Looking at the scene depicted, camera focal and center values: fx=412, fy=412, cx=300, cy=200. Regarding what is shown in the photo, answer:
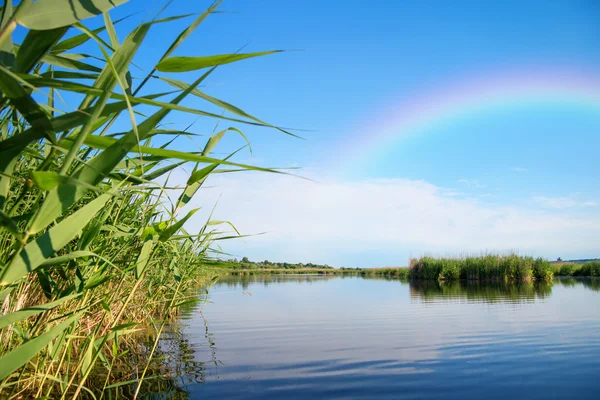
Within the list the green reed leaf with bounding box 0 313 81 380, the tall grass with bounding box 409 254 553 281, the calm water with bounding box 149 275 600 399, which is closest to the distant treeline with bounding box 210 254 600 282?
the tall grass with bounding box 409 254 553 281

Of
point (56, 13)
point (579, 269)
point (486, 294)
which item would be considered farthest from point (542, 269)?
point (56, 13)

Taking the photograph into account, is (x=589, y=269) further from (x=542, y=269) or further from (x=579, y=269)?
(x=542, y=269)

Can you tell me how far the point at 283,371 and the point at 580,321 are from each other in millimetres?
6470

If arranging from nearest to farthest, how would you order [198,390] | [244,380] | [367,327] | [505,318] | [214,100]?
[214,100] → [198,390] → [244,380] → [367,327] → [505,318]

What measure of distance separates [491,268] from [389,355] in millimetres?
20546

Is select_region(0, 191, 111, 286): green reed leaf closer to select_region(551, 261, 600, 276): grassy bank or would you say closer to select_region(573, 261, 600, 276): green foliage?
select_region(551, 261, 600, 276): grassy bank

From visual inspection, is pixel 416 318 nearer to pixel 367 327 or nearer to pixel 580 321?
pixel 367 327

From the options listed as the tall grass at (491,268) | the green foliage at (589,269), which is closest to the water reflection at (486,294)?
the tall grass at (491,268)

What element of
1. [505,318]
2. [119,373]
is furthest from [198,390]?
[505,318]

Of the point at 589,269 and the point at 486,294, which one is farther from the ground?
the point at 589,269

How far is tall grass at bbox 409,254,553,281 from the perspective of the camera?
22.3m

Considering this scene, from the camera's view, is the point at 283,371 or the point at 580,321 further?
the point at 580,321

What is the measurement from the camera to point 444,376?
4.20m

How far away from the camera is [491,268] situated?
23.1 meters
